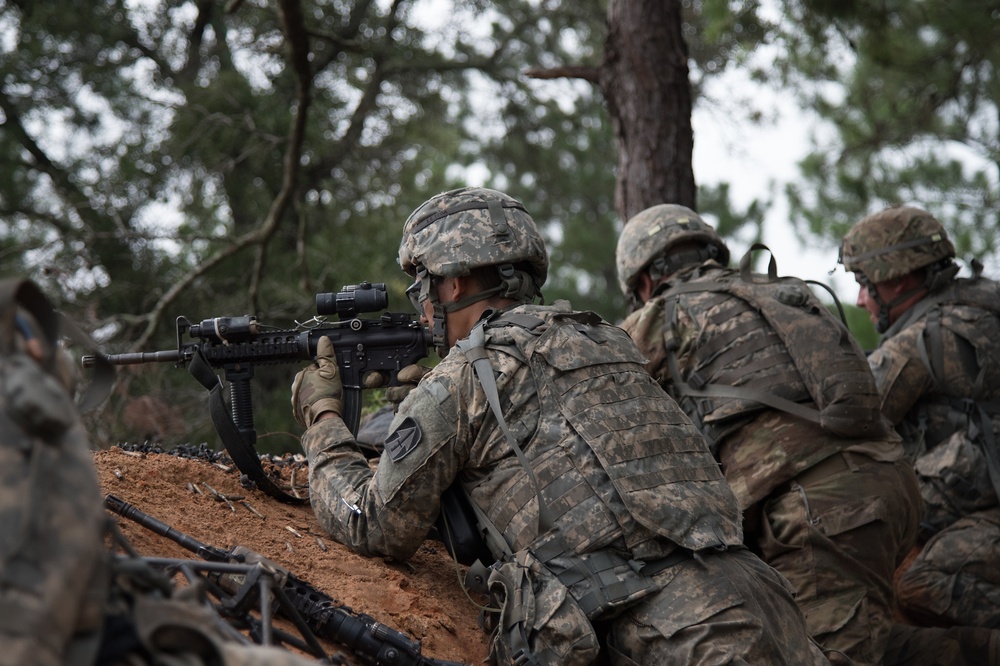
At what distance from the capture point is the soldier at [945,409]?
623 centimetres

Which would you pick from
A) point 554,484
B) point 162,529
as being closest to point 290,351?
point 162,529

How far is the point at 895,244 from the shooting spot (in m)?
6.93

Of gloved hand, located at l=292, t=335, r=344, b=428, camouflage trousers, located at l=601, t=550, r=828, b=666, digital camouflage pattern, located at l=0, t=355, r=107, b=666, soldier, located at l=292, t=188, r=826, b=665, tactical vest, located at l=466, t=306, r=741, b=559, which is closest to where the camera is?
digital camouflage pattern, located at l=0, t=355, r=107, b=666

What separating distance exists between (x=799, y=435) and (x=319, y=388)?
250cm

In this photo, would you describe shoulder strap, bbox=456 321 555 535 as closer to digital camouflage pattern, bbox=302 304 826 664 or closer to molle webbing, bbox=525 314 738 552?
digital camouflage pattern, bbox=302 304 826 664

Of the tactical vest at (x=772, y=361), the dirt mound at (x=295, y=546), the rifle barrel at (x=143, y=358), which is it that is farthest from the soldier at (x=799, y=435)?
the rifle barrel at (x=143, y=358)

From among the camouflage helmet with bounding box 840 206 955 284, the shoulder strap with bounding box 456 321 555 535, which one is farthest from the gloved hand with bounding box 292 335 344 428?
the camouflage helmet with bounding box 840 206 955 284

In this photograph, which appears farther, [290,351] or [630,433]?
[290,351]

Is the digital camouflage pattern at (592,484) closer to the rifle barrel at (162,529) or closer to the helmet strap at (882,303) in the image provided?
the rifle barrel at (162,529)

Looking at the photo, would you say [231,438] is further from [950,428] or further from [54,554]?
[950,428]

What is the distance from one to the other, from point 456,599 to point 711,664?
1.24 metres

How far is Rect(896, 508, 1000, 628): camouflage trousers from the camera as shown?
20.1 ft

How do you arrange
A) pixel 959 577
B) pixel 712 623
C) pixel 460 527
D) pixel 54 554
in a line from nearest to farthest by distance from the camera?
pixel 54 554
pixel 712 623
pixel 460 527
pixel 959 577

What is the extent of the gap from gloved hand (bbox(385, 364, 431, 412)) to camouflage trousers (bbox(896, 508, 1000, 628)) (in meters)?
3.53
